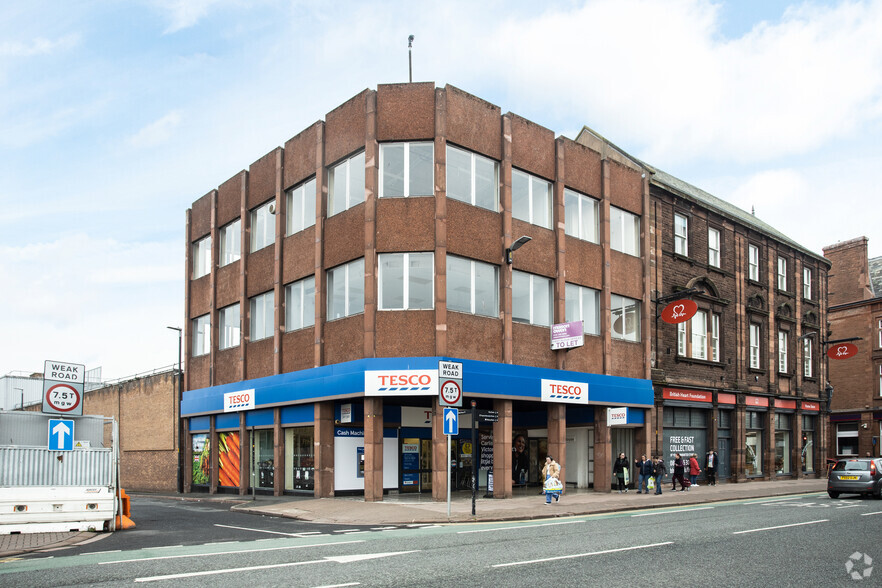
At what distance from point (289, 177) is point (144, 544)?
706 inches

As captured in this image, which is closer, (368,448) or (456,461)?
(368,448)

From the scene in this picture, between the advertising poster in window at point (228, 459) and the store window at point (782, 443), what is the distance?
27.1 metres

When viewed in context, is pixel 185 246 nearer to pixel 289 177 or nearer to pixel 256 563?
pixel 289 177

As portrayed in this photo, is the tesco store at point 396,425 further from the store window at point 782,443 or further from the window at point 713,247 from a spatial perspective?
the store window at point 782,443

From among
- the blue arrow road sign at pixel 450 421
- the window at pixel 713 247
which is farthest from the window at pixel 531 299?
the window at pixel 713 247

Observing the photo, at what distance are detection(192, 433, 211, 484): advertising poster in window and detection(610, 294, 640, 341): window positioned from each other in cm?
1820

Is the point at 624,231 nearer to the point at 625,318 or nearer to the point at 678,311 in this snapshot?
the point at 625,318

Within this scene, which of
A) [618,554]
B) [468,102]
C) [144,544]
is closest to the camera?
[618,554]

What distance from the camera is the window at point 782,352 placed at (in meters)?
40.7

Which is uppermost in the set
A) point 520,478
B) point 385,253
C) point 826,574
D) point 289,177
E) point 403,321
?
point 289,177

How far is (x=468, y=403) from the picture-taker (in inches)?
1044

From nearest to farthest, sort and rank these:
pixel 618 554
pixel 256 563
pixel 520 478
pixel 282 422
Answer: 1. pixel 256 563
2. pixel 618 554
3. pixel 282 422
4. pixel 520 478

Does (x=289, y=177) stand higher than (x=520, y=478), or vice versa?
(x=289, y=177)

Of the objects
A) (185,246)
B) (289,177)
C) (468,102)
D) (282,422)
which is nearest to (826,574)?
(468,102)
